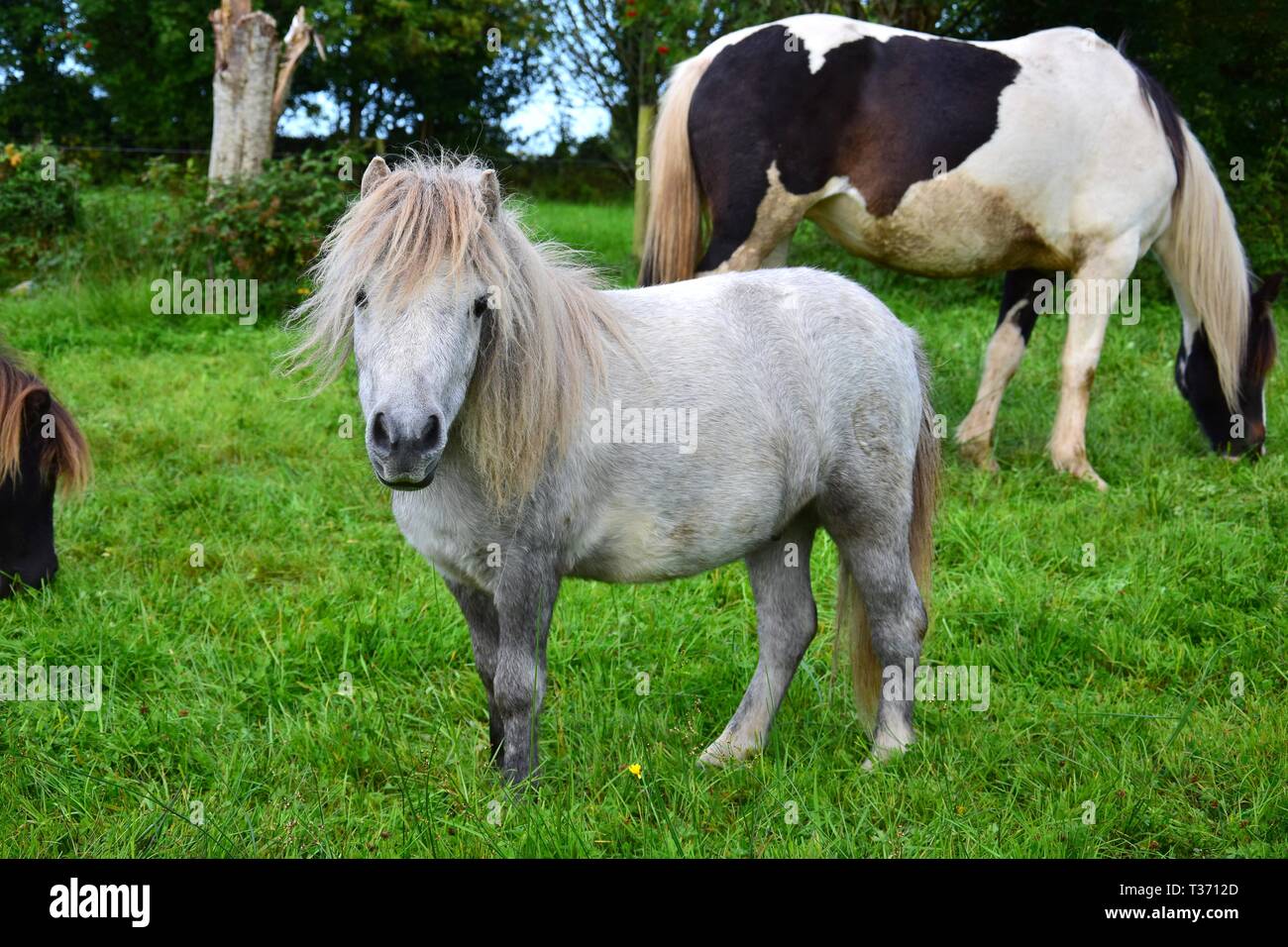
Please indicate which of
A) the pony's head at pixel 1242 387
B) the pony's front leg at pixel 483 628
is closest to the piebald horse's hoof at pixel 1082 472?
the pony's head at pixel 1242 387

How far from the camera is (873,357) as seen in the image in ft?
10.9

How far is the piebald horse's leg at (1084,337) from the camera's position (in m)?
6.21

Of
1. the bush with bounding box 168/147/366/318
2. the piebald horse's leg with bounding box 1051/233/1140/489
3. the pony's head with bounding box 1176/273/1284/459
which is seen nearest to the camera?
the piebald horse's leg with bounding box 1051/233/1140/489

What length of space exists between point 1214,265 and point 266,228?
7.22 m

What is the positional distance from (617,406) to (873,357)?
837 millimetres

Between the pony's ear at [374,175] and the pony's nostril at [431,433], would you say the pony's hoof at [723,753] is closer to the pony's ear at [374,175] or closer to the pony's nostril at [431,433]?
the pony's nostril at [431,433]

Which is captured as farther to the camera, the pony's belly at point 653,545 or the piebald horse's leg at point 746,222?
the piebald horse's leg at point 746,222

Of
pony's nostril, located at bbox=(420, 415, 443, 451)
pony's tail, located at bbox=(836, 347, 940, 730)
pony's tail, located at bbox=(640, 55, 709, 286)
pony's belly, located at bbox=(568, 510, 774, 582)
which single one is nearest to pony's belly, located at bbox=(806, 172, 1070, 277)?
pony's tail, located at bbox=(640, 55, 709, 286)

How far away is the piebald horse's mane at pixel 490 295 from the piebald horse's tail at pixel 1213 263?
4.77m

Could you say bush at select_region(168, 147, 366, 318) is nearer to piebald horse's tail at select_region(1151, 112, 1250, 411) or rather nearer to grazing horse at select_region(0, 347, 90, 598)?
grazing horse at select_region(0, 347, 90, 598)

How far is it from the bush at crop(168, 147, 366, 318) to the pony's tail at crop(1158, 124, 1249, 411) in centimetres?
635

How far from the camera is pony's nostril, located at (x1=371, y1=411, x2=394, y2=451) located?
2.41 metres
